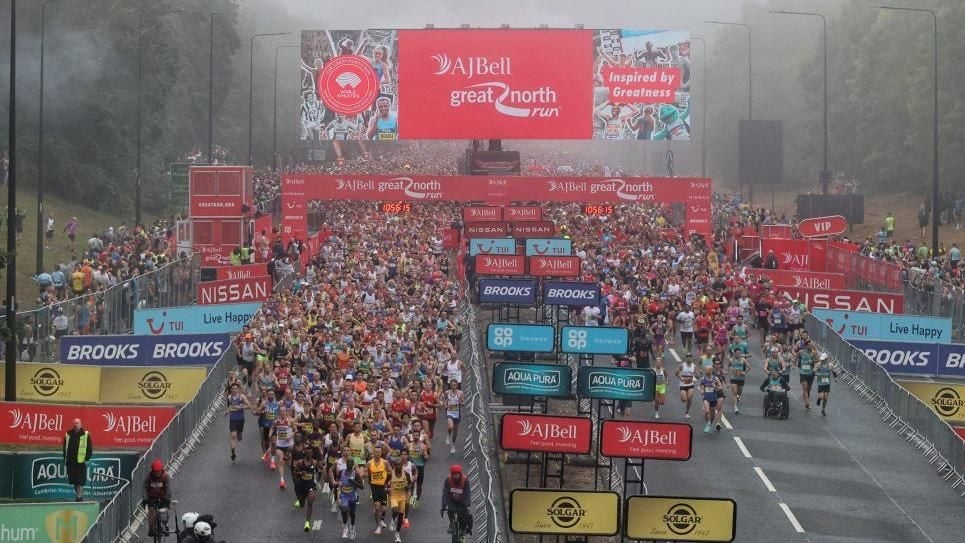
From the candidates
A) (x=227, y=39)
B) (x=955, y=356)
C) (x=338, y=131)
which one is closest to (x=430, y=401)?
(x=955, y=356)

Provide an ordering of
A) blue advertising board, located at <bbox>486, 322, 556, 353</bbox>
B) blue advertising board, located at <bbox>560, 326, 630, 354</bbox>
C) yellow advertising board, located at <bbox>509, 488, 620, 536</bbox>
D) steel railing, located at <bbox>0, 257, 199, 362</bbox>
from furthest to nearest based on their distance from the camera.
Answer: steel railing, located at <bbox>0, 257, 199, 362</bbox> < blue advertising board, located at <bbox>486, 322, 556, 353</bbox> < blue advertising board, located at <bbox>560, 326, 630, 354</bbox> < yellow advertising board, located at <bbox>509, 488, 620, 536</bbox>

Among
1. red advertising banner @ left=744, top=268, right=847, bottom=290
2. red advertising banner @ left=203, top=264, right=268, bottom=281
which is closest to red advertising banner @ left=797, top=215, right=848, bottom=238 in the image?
red advertising banner @ left=744, top=268, right=847, bottom=290

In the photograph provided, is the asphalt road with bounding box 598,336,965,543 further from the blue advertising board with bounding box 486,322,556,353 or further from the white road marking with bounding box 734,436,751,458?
the blue advertising board with bounding box 486,322,556,353

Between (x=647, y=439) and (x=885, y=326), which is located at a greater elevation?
(x=885, y=326)

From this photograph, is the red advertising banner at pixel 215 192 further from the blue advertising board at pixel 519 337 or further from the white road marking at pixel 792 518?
the white road marking at pixel 792 518

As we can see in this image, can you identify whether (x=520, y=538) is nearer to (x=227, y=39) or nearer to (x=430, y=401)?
(x=430, y=401)

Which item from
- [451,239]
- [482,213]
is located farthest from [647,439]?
[451,239]

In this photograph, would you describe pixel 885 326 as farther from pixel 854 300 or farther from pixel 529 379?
pixel 529 379
